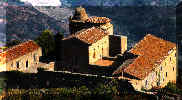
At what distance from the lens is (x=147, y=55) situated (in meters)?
34.0

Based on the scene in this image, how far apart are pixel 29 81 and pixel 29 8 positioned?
2008cm

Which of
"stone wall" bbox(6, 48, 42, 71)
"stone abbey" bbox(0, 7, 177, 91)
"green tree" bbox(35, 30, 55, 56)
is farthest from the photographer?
"green tree" bbox(35, 30, 55, 56)

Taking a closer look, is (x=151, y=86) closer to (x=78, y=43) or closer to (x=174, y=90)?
(x=174, y=90)

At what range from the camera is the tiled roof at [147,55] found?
30.3 meters

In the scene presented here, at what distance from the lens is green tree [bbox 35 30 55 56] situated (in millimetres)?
42844

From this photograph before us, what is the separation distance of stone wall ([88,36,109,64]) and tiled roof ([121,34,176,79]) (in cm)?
310

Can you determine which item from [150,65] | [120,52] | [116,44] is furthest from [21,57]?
[150,65]

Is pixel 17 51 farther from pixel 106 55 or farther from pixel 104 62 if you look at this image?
pixel 104 62

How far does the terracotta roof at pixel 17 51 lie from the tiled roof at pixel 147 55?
419 inches

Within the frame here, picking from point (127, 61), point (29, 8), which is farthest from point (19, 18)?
point (127, 61)

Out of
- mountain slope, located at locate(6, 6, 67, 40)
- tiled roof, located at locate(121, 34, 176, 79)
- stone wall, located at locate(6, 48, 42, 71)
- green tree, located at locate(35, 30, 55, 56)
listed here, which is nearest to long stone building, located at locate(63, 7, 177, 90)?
tiled roof, located at locate(121, 34, 176, 79)

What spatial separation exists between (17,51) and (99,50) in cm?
782

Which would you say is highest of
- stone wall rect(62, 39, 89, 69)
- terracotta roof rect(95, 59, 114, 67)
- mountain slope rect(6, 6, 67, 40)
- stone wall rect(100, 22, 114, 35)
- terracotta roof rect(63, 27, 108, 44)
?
mountain slope rect(6, 6, 67, 40)

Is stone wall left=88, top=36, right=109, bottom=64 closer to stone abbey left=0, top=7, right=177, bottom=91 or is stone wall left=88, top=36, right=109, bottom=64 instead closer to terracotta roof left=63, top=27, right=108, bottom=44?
stone abbey left=0, top=7, right=177, bottom=91
